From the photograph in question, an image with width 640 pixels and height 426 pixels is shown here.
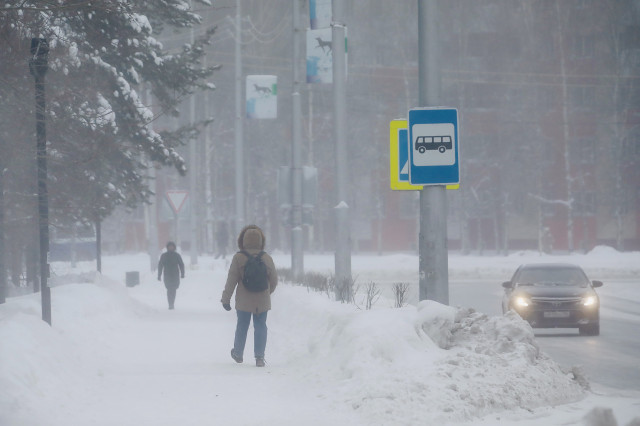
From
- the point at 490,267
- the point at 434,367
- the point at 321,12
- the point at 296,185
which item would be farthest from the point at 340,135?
the point at 490,267

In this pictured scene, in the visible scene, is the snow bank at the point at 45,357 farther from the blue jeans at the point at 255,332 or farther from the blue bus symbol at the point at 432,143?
the blue bus symbol at the point at 432,143

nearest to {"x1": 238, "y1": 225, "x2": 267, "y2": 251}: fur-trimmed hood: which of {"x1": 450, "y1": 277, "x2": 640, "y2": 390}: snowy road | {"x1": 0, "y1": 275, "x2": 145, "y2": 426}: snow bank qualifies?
{"x1": 0, "y1": 275, "x2": 145, "y2": 426}: snow bank

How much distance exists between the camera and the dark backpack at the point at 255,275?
14281 mm

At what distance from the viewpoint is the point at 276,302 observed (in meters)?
23.1

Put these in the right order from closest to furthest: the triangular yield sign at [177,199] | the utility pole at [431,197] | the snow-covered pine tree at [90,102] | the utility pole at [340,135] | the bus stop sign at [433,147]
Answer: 1. the bus stop sign at [433,147]
2. the utility pole at [431,197]
3. the snow-covered pine tree at [90,102]
4. the utility pole at [340,135]
5. the triangular yield sign at [177,199]

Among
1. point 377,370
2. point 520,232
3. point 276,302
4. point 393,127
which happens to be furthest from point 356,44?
point 377,370

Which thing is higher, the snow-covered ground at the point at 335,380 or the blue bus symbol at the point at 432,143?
the blue bus symbol at the point at 432,143

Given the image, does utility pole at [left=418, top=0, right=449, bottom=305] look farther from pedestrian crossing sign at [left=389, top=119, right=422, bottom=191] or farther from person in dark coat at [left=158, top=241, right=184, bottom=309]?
person in dark coat at [left=158, top=241, right=184, bottom=309]

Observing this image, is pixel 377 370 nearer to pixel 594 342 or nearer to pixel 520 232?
pixel 594 342

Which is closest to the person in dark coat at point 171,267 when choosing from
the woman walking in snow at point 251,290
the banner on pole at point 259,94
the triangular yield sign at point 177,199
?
the banner on pole at point 259,94

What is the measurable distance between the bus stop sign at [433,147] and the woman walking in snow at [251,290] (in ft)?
11.0

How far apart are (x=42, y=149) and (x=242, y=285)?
3.52 m

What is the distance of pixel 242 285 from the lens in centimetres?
1445

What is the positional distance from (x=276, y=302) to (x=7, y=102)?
758 centimetres
